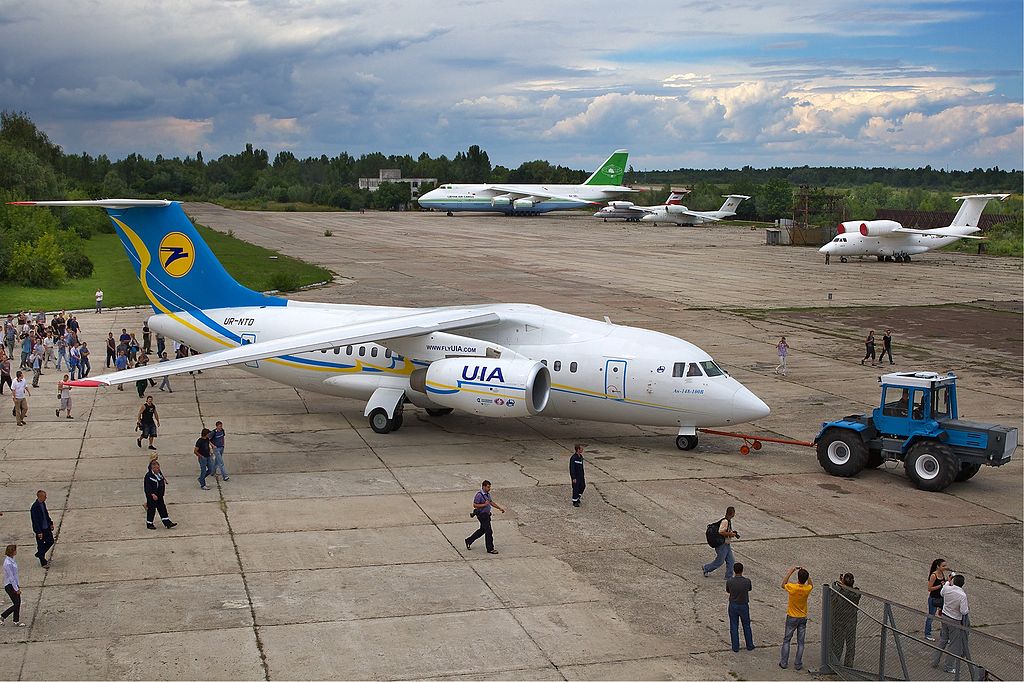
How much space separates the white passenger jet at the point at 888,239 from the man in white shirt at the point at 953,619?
6062cm

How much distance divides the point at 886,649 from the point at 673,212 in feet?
341

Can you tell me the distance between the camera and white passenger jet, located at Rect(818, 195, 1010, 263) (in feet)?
233

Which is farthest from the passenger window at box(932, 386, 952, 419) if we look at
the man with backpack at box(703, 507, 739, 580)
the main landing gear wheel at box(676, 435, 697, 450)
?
the man with backpack at box(703, 507, 739, 580)

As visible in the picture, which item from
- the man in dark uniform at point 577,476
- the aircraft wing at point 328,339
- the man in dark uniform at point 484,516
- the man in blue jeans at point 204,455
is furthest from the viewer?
the aircraft wing at point 328,339

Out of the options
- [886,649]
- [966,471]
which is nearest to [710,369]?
[966,471]

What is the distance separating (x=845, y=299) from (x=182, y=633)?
45.5m

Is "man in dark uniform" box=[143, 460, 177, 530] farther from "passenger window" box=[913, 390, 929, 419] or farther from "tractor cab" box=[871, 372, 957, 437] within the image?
"passenger window" box=[913, 390, 929, 419]

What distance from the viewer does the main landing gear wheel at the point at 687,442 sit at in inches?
923

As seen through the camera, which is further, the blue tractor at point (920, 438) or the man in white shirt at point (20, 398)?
the man in white shirt at point (20, 398)

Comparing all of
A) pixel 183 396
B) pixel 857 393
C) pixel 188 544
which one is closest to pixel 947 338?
pixel 857 393

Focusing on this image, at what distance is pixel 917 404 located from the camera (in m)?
20.9

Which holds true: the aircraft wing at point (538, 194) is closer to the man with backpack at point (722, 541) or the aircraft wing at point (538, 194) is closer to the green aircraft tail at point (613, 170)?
the green aircraft tail at point (613, 170)

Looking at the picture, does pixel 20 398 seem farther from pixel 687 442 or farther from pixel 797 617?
pixel 797 617

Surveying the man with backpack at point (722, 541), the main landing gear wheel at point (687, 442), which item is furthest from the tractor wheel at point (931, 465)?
the man with backpack at point (722, 541)
